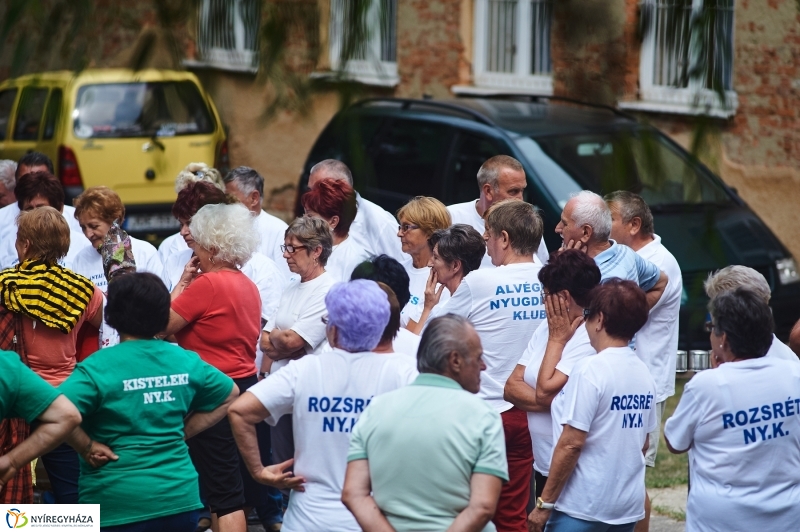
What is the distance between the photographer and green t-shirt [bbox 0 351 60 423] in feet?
12.4

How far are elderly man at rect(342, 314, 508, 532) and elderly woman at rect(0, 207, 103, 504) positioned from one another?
1.97 metres

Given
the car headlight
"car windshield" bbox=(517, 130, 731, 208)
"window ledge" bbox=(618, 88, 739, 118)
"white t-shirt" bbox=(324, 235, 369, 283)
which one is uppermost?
"window ledge" bbox=(618, 88, 739, 118)

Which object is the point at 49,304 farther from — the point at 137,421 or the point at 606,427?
the point at 606,427

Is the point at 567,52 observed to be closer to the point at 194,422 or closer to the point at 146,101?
the point at 146,101

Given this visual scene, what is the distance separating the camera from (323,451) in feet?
12.5

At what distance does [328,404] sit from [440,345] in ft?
1.75

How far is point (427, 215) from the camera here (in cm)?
566

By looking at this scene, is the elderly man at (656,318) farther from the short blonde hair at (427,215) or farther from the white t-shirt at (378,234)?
the white t-shirt at (378,234)

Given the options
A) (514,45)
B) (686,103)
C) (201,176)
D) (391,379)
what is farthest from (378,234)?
(686,103)

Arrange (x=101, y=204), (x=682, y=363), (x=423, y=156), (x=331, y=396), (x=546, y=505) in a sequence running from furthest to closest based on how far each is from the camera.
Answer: (x=423, y=156), (x=682, y=363), (x=101, y=204), (x=546, y=505), (x=331, y=396)

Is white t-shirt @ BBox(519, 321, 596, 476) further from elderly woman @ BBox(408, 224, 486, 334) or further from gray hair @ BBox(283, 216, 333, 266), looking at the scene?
gray hair @ BBox(283, 216, 333, 266)

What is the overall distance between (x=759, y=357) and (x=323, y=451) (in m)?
1.66

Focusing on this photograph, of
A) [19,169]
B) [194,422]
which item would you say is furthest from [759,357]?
[19,169]

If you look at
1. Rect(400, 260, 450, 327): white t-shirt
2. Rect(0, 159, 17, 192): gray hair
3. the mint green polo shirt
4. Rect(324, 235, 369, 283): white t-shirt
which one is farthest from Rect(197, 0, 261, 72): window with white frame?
Rect(0, 159, 17, 192): gray hair
